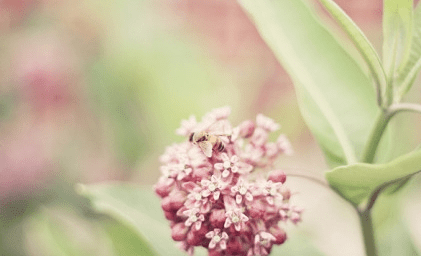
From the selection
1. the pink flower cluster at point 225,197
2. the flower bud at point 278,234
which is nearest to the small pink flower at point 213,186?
the pink flower cluster at point 225,197

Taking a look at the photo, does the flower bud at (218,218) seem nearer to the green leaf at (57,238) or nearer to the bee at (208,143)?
the bee at (208,143)

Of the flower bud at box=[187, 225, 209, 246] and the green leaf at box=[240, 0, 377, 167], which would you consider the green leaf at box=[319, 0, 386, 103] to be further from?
the flower bud at box=[187, 225, 209, 246]

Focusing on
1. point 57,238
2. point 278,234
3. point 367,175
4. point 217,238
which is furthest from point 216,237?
point 57,238

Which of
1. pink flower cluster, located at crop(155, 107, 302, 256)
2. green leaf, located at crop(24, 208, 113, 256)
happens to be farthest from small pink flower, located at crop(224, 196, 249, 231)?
green leaf, located at crop(24, 208, 113, 256)

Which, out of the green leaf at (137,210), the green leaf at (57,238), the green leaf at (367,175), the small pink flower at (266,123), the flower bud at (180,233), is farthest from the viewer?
the green leaf at (57,238)

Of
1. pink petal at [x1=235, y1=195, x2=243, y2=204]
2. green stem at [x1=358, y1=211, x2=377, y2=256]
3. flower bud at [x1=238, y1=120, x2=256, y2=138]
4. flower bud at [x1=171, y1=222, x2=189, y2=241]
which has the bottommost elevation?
green stem at [x1=358, y1=211, x2=377, y2=256]

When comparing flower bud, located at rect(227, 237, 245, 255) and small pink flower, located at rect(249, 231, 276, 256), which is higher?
flower bud, located at rect(227, 237, 245, 255)
